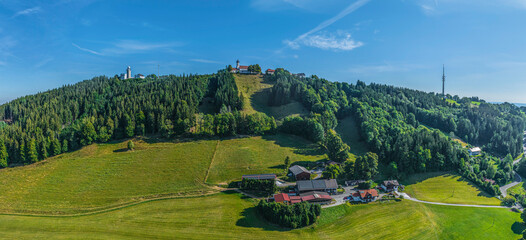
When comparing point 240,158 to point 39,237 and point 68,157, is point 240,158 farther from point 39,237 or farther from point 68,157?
point 68,157

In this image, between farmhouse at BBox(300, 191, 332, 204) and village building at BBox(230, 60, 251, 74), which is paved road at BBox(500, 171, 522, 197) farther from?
village building at BBox(230, 60, 251, 74)

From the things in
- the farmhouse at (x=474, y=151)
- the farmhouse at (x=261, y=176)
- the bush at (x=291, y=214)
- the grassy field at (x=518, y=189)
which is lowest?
the grassy field at (x=518, y=189)

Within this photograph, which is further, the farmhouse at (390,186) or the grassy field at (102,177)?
the farmhouse at (390,186)

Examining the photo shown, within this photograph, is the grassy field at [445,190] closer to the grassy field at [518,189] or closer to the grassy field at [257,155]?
the grassy field at [518,189]

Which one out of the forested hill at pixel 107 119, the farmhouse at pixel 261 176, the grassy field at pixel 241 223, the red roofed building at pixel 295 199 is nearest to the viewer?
the grassy field at pixel 241 223

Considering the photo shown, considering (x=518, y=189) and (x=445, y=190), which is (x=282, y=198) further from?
(x=518, y=189)

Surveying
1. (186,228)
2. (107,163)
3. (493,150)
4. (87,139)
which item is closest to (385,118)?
(493,150)

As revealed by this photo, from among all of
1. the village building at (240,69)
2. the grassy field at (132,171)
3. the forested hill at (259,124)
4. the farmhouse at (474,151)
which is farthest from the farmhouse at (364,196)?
the village building at (240,69)
